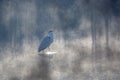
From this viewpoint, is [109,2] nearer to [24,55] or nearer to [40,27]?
[40,27]

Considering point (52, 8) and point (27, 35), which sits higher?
point (52, 8)

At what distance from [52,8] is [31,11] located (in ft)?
1.16

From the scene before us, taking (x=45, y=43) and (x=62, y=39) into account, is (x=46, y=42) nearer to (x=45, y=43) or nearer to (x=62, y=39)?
(x=45, y=43)

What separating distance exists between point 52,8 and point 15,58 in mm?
1034

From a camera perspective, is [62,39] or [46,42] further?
[62,39]

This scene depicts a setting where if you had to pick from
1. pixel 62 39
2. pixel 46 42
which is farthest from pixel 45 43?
pixel 62 39

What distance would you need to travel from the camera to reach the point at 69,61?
5.75 metres

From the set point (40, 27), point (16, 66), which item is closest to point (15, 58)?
point (16, 66)

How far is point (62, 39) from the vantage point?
576cm

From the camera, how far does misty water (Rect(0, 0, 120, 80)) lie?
18.5 ft

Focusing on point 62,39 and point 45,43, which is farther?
point 62,39

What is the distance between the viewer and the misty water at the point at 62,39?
5.63 metres

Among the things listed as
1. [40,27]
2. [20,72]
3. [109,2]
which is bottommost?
[20,72]

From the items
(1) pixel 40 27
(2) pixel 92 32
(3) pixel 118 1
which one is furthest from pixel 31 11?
(3) pixel 118 1
